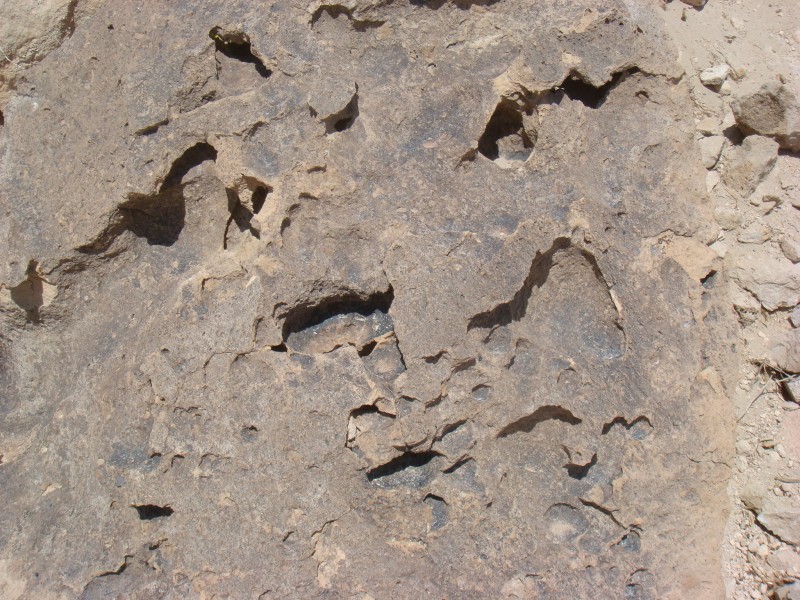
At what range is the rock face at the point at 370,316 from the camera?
6.42 ft

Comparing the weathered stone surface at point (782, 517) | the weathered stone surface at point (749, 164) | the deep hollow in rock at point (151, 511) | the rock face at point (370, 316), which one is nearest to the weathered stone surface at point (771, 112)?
the weathered stone surface at point (749, 164)

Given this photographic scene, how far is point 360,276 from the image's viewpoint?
196cm

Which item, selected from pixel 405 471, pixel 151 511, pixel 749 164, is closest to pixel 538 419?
pixel 405 471

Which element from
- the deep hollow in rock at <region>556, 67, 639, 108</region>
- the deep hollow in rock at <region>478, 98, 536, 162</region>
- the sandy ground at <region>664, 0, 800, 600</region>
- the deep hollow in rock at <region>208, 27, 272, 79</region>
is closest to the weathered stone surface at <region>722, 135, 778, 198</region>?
the sandy ground at <region>664, 0, 800, 600</region>

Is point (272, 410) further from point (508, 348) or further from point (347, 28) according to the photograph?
point (347, 28)

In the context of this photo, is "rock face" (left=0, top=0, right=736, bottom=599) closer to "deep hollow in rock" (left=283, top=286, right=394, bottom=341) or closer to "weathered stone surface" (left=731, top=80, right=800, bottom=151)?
"deep hollow in rock" (left=283, top=286, right=394, bottom=341)

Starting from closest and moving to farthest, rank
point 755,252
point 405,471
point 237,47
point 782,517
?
point 405,471 → point 237,47 → point 782,517 → point 755,252

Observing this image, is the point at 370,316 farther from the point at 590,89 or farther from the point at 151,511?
the point at 590,89

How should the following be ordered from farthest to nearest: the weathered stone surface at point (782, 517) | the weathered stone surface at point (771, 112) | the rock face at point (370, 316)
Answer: the weathered stone surface at point (771, 112), the weathered stone surface at point (782, 517), the rock face at point (370, 316)

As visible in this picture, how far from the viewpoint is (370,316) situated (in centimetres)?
204

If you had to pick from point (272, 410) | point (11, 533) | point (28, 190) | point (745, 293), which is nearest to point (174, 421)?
point (272, 410)

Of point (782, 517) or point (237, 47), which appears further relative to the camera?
point (782, 517)

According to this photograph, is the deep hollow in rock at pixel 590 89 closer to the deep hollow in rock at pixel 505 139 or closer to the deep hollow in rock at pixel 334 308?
the deep hollow in rock at pixel 505 139

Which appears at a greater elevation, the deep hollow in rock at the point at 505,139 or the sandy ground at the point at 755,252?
the deep hollow in rock at the point at 505,139
